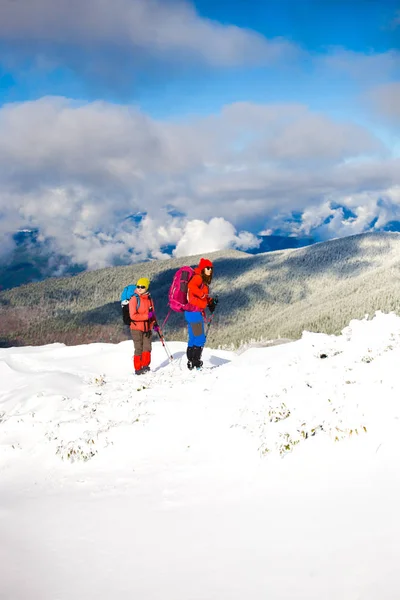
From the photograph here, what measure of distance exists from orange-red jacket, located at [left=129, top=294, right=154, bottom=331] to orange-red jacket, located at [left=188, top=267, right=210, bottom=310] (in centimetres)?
177

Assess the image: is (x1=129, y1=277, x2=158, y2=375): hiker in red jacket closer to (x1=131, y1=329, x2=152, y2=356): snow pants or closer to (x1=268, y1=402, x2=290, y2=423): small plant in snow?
(x1=131, y1=329, x2=152, y2=356): snow pants

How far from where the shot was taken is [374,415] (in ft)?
22.9

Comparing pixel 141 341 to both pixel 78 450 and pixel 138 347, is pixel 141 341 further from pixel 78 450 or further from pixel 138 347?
pixel 78 450

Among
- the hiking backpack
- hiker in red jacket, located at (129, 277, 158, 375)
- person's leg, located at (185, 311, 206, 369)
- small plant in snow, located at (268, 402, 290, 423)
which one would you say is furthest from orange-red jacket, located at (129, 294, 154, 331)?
small plant in snow, located at (268, 402, 290, 423)

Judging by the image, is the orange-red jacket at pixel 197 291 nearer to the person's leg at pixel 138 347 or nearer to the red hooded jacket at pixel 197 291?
the red hooded jacket at pixel 197 291

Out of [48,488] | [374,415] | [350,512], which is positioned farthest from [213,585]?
[48,488]

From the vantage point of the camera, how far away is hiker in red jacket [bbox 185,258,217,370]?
14.8 meters

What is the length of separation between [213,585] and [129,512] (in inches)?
87.5

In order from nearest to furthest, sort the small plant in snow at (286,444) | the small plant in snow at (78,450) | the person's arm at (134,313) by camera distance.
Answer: the small plant in snow at (286,444) < the small plant in snow at (78,450) < the person's arm at (134,313)

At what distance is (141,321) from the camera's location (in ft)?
50.7

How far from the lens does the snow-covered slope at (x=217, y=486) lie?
4.24 m

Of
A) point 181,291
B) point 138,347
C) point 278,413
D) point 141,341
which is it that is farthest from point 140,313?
point 278,413

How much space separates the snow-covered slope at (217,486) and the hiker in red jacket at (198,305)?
321cm

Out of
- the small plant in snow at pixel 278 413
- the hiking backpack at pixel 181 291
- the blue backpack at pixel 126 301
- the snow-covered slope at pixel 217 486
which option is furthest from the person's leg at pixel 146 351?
the small plant in snow at pixel 278 413
